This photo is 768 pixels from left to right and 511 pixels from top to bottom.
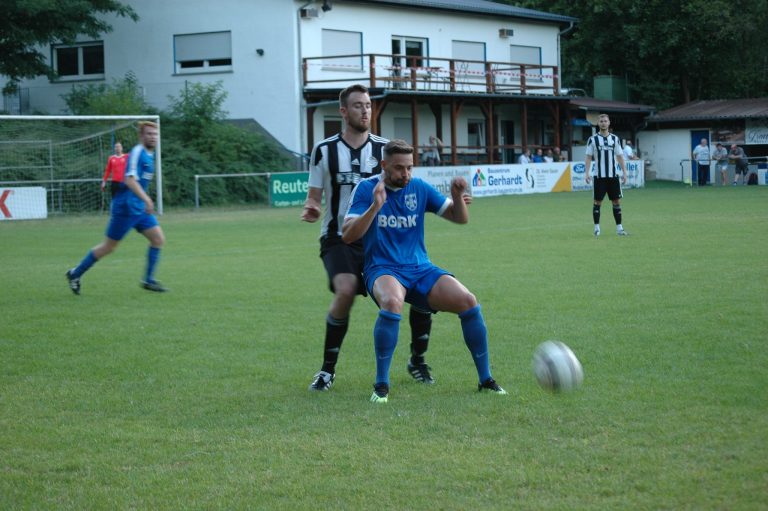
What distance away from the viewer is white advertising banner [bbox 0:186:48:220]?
26000 mm

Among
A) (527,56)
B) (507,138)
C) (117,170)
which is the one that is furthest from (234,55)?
(117,170)

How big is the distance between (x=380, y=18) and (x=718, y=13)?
19.9 metres

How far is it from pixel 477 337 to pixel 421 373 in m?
0.69

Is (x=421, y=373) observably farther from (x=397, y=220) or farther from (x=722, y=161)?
(x=722, y=161)

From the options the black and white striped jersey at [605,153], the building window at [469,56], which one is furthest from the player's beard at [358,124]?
the building window at [469,56]

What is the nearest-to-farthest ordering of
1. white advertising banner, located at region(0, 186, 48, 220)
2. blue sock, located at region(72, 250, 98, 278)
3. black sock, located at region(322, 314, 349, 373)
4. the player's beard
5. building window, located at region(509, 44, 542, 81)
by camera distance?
1. black sock, located at region(322, 314, 349, 373)
2. the player's beard
3. blue sock, located at region(72, 250, 98, 278)
4. white advertising banner, located at region(0, 186, 48, 220)
5. building window, located at region(509, 44, 542, 81)

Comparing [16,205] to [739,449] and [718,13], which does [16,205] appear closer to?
[739,449]

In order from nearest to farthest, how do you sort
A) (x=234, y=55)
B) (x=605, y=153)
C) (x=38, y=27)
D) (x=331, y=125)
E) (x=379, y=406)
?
1. (x=379, y=406)
2. (x=605, y=153)
3. (x=38, y=27)
4. (x=234, y=55)
5. (x=331, y=125)

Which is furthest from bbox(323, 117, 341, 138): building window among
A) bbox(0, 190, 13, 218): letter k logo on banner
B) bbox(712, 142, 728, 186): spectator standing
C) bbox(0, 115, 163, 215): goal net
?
bbox(0, 190, 13, 218): letter k logo on banner

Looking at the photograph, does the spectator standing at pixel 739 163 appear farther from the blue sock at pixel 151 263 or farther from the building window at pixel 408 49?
the blue sock at pixel 151 263

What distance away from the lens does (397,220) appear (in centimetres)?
682

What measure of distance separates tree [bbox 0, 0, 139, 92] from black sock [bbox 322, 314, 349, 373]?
102 ft

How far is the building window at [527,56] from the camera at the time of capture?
4753 centimetres

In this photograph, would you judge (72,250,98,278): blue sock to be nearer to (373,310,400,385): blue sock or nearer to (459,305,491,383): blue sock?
(373,310,400,385): blue sock
